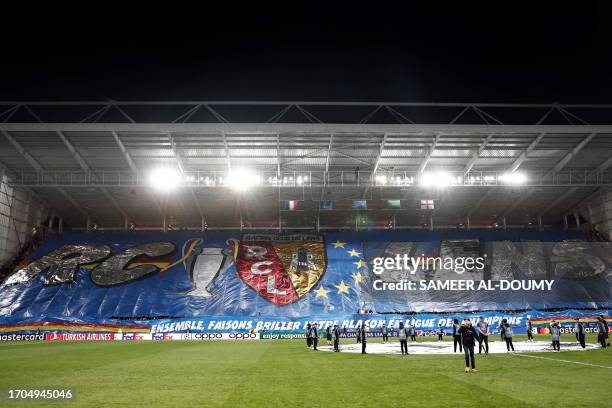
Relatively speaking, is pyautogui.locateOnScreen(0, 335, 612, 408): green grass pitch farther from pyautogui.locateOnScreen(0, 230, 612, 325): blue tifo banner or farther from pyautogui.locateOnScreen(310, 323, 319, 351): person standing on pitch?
pyautogui.locateOnScreen(0, 230, 612, 325): blue tifo banner

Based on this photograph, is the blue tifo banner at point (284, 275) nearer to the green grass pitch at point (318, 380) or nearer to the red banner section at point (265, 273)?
the red banner section at point (265, 273)

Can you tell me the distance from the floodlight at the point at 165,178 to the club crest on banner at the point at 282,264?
10.7 m

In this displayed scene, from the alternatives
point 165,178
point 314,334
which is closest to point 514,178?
point 314,334

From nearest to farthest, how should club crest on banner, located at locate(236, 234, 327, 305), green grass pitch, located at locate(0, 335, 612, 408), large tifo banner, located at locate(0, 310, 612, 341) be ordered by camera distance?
green grass pitch, located at locate(0, 335, 612, 408) → large tifo banner, located at locate(0, 310, 612, 341) → club crest on banner, located at locate(236, 234, 327, 305)

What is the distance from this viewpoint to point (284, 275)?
48219 millimetres

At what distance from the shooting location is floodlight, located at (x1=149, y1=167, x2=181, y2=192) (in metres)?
44.1

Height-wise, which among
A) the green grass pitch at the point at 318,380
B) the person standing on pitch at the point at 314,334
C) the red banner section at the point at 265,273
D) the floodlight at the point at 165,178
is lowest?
the green grass pitch at the point at 318,380

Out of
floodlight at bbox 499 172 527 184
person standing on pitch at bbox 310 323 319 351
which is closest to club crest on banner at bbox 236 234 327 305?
person standing on pitch at bbox 310 323 319 351

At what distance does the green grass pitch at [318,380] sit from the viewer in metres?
11.0

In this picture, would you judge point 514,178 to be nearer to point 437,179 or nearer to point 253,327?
point 437,179

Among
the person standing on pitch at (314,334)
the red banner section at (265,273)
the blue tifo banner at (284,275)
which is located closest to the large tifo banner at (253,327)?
the blue tifo banner at (284,275)

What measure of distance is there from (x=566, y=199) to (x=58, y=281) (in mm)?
52760

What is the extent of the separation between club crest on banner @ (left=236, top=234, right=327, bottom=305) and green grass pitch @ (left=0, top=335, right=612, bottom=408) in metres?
24.9

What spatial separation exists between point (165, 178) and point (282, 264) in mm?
14193
